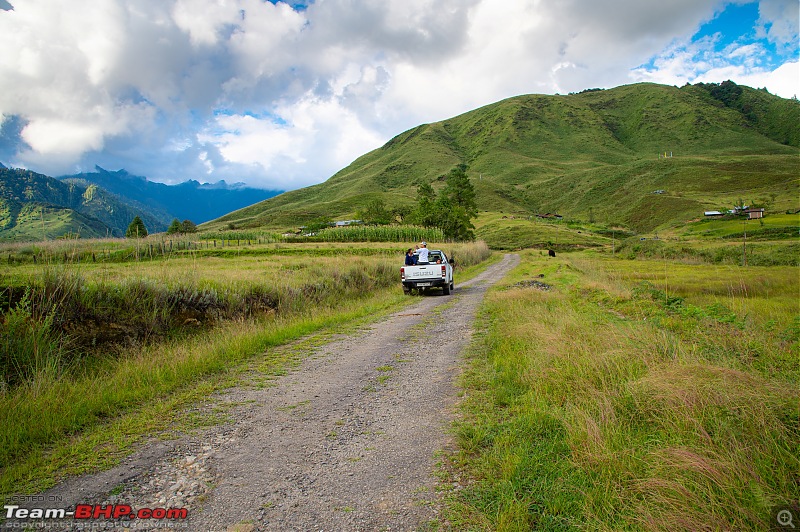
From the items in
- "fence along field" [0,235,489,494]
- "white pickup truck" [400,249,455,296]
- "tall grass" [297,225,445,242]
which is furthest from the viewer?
"tall grass" [297,225,445,242]

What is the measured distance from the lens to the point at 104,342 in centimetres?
792

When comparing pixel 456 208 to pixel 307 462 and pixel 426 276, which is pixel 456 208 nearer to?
pixel 426 276

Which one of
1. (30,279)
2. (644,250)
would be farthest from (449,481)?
(644,250)

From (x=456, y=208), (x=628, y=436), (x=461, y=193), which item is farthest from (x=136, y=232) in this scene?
(x=461, y=193)

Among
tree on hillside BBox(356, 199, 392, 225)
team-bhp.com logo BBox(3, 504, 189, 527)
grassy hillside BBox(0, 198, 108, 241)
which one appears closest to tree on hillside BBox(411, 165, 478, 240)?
tree on hillside BBox(356, 199, 392, 225)

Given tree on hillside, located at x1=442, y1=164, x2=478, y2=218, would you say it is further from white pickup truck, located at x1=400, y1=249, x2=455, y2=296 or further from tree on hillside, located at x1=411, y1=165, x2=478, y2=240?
white pickup truck, located at x1=400, y1=249, x2=455, y2=296

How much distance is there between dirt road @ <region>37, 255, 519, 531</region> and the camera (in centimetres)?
312

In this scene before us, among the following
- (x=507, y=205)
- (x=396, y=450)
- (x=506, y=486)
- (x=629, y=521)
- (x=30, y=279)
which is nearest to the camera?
(x=629, y=521)

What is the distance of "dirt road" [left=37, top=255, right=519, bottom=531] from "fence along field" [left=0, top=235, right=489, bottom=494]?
2.66 feet

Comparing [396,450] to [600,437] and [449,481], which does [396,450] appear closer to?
[449,481]

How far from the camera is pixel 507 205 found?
150125mm

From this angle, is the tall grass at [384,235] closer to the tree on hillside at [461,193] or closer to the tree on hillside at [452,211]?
the tree on hillside at [452,211]

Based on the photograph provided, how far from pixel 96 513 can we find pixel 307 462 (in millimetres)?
1651

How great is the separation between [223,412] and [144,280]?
228 inches
